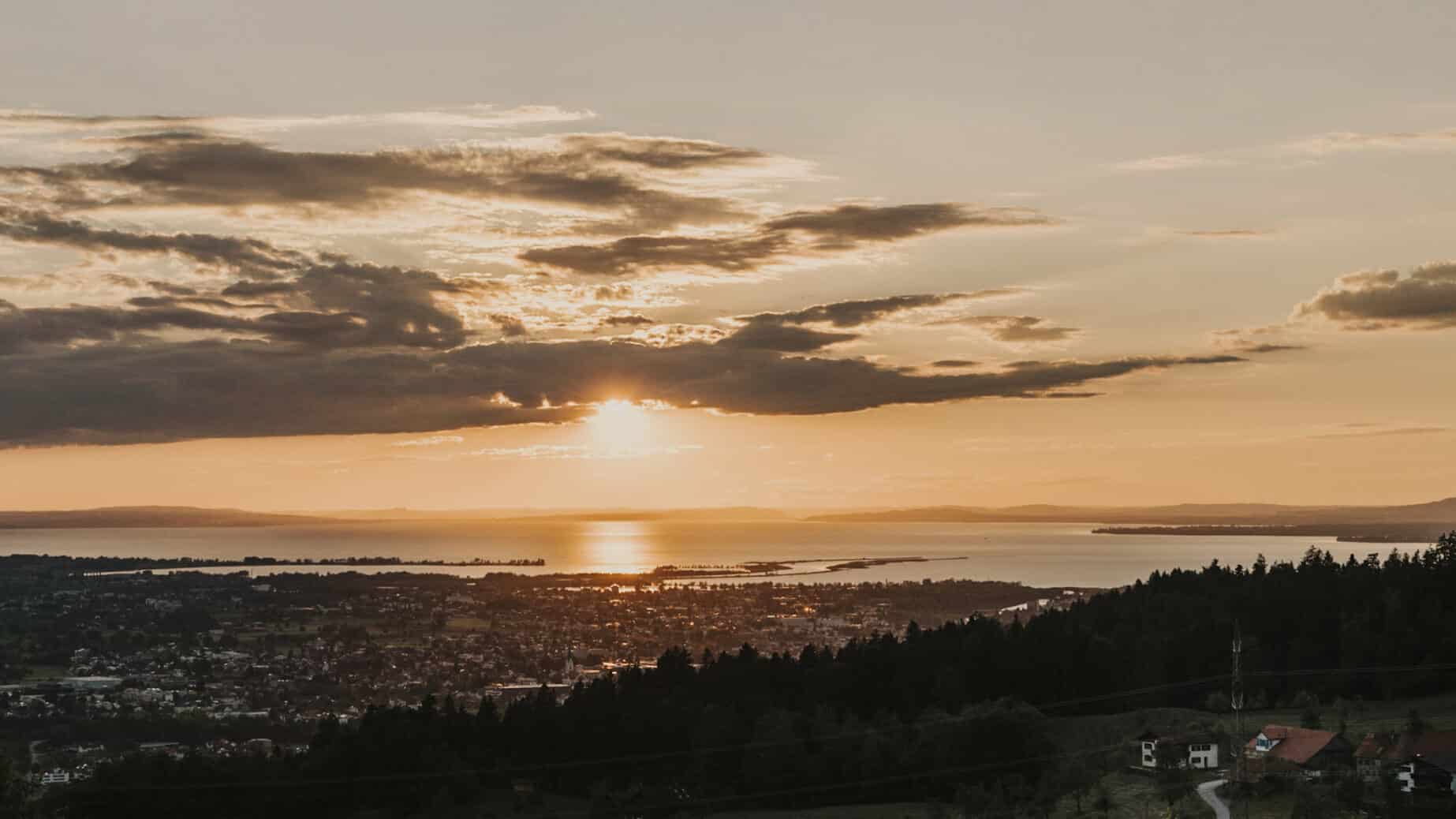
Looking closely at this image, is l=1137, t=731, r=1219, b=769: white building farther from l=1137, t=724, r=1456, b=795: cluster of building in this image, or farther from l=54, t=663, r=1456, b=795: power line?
l=54, t=663, r=1456, b=795: power line

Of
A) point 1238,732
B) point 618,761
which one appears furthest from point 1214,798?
point 618,761

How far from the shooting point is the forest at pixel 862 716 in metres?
47.8

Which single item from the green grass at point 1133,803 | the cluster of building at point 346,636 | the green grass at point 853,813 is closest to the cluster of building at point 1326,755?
the green grass at point 1133,803

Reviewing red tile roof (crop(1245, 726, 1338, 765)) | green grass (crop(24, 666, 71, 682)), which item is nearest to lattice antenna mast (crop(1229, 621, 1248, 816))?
red tile roof (crop(1245, 726, 1338, 765))

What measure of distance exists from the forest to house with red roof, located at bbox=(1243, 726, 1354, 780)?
5.41 metres

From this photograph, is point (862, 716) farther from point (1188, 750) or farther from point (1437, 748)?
point (1437, 748)

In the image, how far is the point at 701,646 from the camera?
109 metres

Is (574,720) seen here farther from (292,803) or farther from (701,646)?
(701,646)

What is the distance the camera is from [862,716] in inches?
2393

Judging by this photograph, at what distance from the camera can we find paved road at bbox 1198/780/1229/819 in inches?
1508

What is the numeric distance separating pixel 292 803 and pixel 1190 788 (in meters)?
28.6

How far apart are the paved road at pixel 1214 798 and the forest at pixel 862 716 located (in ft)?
12.5

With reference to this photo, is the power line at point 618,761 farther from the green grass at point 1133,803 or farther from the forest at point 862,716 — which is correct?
the green grass at point 1133,803

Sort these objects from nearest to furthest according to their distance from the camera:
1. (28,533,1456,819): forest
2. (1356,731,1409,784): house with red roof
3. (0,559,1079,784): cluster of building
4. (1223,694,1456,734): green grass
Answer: (1356,731,1409,784): house with red roof, (28,533,1456,819): forest, (1223,694,1456,734): green grass, (0,559,1079,784): cluster of building
